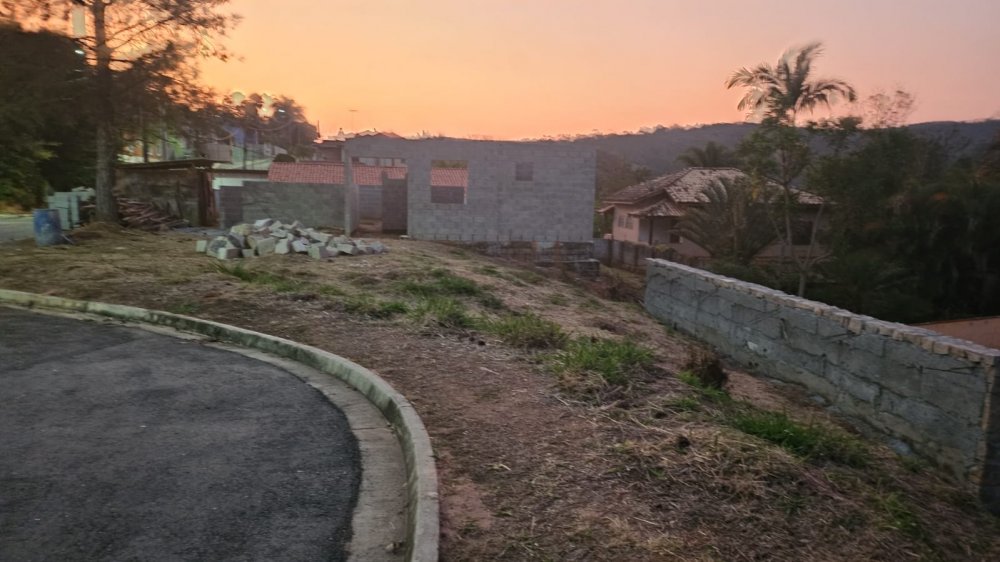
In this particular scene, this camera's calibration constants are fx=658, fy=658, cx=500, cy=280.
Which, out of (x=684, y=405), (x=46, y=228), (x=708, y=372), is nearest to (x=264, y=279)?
(x=708, y=372)

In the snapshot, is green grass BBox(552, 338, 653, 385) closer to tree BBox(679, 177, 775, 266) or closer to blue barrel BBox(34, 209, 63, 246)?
blue barrel BBox(34, 209, 63, 246)

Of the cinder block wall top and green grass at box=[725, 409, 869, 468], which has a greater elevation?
the cinder block wall top

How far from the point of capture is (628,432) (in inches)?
176

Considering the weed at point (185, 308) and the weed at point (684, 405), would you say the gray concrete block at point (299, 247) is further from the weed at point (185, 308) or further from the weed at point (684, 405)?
the weed at point (684, 405)

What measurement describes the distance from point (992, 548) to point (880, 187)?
2390 cm

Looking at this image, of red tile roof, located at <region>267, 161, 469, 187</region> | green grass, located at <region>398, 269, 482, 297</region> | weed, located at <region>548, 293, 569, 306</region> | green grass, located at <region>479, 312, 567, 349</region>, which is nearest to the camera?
green grass, located at <region>479, 312, 567, 349</region>

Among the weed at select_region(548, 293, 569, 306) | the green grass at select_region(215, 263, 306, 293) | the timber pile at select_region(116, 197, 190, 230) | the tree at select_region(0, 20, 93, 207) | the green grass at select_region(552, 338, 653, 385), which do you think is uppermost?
the tree at select_region(0, 20, 93, 207)

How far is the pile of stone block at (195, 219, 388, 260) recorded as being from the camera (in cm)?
1347

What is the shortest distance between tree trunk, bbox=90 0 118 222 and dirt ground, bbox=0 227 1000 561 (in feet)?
33.8

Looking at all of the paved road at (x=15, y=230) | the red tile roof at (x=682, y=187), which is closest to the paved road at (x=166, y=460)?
the paved road at (x=15, y=230)

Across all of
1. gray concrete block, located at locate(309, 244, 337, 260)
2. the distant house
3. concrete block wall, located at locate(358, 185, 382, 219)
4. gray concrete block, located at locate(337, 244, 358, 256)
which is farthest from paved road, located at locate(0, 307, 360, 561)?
the distant house

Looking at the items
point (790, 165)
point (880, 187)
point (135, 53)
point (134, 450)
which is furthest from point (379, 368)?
point (880, 187)

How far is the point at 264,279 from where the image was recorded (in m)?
10.2

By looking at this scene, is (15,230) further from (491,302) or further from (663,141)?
(663,141)
